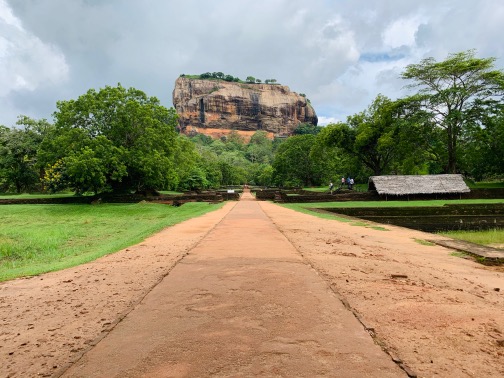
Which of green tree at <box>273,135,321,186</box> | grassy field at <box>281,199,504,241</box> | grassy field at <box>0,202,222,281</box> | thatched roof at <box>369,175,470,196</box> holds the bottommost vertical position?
grassy field at <box>0,202,222,281</box>

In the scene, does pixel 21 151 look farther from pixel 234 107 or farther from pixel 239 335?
pixel 234 107

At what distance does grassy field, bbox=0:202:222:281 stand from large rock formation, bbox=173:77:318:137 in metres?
127

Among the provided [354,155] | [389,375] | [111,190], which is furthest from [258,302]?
[354,155]

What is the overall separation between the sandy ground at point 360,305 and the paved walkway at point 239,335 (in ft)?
0.54

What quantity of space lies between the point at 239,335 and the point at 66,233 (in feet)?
41.7

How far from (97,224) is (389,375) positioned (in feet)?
55.2

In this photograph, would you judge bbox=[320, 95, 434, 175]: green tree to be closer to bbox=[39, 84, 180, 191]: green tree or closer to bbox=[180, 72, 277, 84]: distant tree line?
bbox=[39, 84, 180, 191]: green tree

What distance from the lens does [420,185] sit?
28.0 m

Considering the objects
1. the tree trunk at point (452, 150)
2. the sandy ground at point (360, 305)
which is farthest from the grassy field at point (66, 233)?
the tree trunk at point (452, 150)

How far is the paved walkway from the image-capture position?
83.1 inches

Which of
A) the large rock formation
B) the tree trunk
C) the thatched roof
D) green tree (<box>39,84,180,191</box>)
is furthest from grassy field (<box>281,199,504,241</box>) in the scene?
the large rock formation

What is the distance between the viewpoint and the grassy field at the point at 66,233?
794 centimetres

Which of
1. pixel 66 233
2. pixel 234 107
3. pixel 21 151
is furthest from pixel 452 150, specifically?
pixel 234 107

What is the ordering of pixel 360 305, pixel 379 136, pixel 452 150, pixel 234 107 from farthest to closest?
pixel 234 107 < pixel 379 136 < pixel 452 150 < pixel 360 305
